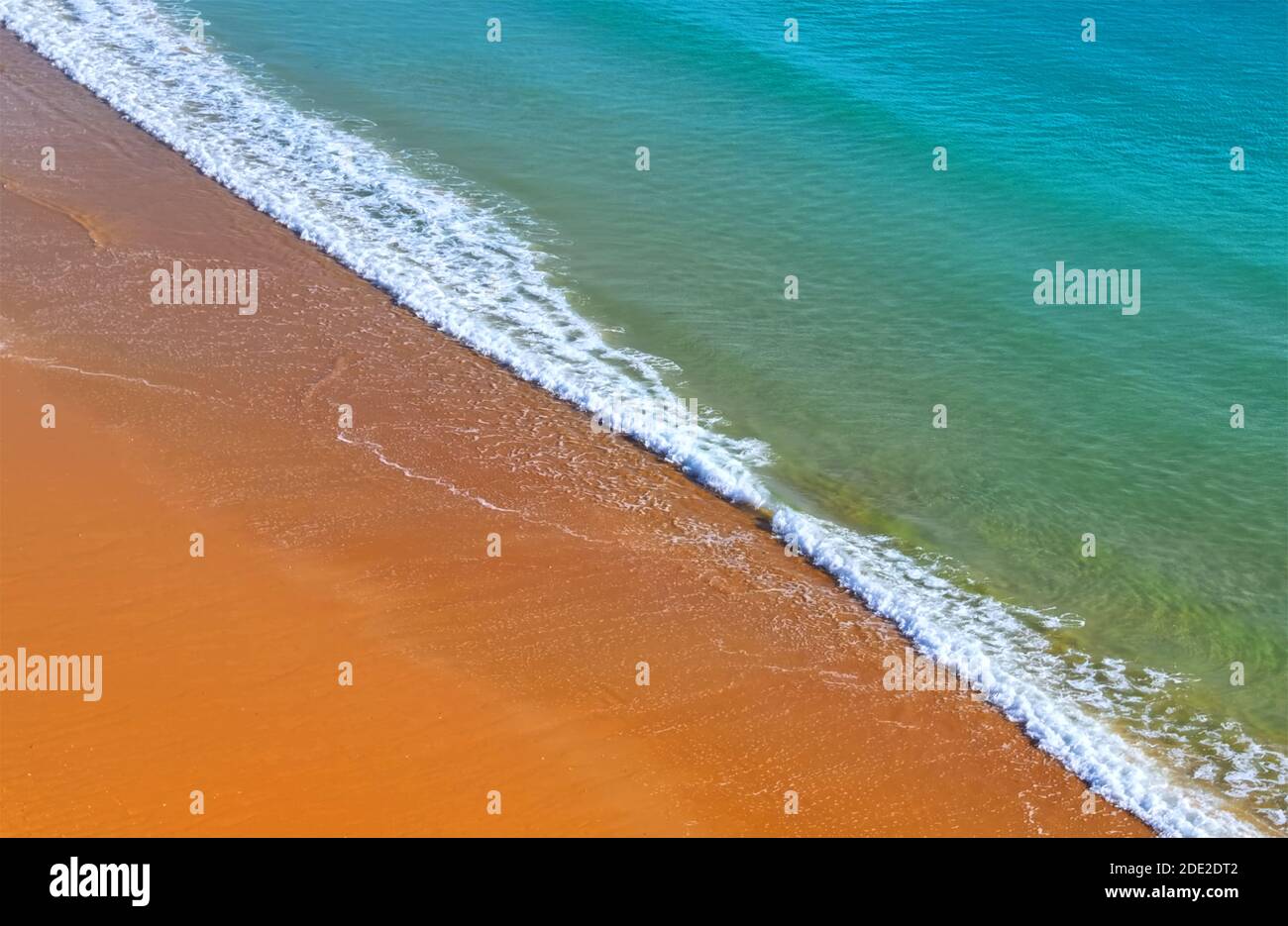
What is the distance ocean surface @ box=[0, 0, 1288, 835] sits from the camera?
11.6 m

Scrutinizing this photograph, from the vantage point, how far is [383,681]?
10258 mm

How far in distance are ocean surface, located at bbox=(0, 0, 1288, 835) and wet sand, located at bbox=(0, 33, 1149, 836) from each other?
2.47 feet

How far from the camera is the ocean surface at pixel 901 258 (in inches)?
458

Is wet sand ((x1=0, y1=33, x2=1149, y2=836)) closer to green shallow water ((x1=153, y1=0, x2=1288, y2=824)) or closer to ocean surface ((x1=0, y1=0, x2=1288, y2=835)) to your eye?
ocean surface ((x1=0, y1=0, x2=1288, y2=835))

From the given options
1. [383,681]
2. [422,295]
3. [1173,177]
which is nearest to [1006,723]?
[383,681]

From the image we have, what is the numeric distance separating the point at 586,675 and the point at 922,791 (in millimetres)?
2664

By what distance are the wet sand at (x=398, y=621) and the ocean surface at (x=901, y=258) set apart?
2.47 ft

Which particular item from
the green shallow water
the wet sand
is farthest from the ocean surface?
the wet sand

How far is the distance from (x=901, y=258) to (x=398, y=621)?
9290mm

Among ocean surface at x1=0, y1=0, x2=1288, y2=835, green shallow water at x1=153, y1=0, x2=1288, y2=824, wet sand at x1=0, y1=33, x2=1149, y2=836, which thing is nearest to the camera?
wet sand at x1=0, y1=33, x2=1149, y2=836

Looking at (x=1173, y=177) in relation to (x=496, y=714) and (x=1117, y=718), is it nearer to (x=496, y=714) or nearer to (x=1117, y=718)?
(x=1117, y=718)

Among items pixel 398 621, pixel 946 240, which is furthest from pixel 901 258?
pixel 398 621

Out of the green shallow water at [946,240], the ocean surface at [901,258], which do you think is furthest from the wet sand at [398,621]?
the green shallow water at [946,240]

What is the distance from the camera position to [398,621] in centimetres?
1093
